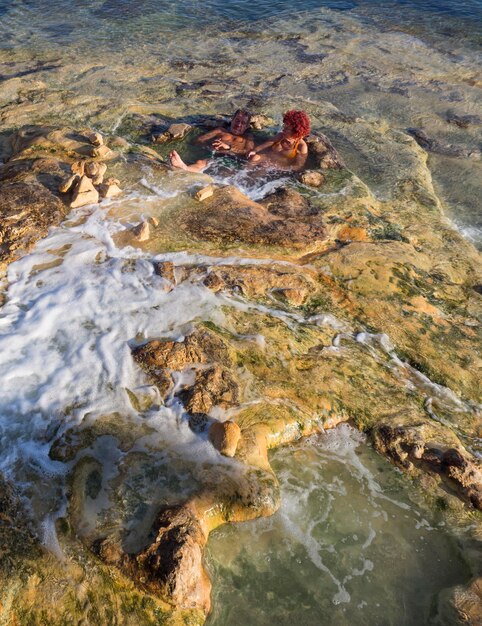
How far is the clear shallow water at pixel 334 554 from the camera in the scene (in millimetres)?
2797

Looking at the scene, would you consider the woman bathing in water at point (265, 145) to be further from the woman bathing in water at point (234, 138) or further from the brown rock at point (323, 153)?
the brown rock at point (323, 153)

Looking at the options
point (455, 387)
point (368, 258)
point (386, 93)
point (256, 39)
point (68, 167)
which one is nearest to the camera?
point (455, 387)

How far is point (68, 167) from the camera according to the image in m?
6.23

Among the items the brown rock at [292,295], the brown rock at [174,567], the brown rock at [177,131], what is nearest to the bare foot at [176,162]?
the brown rock at [177,131]

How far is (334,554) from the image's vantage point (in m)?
3.04

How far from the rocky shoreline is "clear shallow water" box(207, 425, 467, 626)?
134 mm

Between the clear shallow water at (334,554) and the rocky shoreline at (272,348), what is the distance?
0.44 feet

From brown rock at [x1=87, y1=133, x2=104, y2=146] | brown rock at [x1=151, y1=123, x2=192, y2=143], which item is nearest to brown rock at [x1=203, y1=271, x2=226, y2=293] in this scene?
brown rock at [x1=87, y1=133, x2=104, y2=146]

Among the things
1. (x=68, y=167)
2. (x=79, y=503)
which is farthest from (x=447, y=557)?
(x=68, y=167)

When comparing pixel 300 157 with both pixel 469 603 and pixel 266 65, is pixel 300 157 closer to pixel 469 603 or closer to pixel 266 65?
pixel 266 65

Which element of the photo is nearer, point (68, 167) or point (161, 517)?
point (161, 517)

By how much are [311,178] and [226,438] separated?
441cm

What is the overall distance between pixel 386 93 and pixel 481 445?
8717 mm

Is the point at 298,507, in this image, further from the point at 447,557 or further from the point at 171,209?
the point at 171,209
